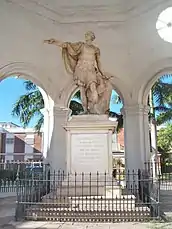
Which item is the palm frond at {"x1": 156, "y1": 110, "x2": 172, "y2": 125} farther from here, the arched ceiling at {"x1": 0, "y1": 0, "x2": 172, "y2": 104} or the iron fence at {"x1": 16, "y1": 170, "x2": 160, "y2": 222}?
the iron fence at {"x1": 16, "y1": 170, "x2": 160, "y2": 222}

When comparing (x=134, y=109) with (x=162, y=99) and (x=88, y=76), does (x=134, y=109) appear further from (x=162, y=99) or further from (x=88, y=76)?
(x=162, y=99)

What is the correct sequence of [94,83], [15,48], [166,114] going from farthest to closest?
[166,114] < [15,48] < [94,83]

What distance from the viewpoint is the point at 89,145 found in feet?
19.3

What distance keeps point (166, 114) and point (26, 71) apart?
992 cm

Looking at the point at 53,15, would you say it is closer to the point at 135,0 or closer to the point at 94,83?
the point at 135,0

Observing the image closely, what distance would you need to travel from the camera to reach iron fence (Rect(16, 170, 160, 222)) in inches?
184

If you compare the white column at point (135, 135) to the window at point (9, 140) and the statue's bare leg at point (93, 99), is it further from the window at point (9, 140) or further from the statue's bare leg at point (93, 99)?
the window at point (9, 140)

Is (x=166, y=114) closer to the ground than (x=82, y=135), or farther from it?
farther from it

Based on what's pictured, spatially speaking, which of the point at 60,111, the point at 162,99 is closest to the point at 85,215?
the point at 60,111

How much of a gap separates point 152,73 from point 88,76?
4.48 meters

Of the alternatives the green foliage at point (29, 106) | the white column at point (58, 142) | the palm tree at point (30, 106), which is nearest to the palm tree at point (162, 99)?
the palm tree at point (30, 106)

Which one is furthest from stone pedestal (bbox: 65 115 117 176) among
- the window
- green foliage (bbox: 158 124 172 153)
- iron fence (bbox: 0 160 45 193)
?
the window

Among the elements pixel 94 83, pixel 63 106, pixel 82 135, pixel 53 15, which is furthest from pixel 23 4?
pixel 82 135

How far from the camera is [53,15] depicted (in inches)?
430
